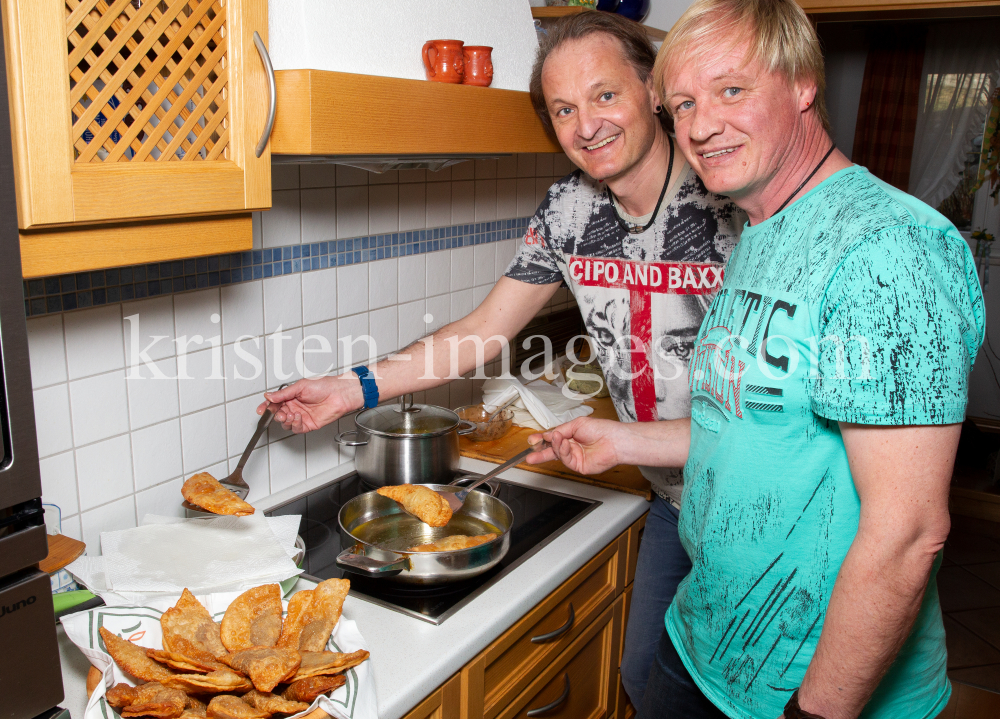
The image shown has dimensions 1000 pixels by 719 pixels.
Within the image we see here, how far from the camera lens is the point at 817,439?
97 centimetres

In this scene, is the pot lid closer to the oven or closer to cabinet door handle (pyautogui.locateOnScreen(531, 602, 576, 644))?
cabinet door handle (pyautogui.locateOnScreen(531, 602, 576, 644))

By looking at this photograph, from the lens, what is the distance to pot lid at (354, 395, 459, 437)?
1.79m

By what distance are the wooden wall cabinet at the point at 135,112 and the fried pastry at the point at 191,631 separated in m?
0.45

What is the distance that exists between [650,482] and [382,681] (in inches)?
34.5

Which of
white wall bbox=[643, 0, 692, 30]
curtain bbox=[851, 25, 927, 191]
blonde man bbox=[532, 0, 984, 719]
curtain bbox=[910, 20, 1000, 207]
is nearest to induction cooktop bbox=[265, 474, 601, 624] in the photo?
blonde man bbox=[532, 0, 984, 719]

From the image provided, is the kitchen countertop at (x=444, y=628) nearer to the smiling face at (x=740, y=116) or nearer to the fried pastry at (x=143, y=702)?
the fried pastry at (x=143, y=702)

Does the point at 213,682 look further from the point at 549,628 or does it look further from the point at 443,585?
the point at 549,628

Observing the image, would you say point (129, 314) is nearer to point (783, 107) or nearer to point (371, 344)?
point (371, 344)

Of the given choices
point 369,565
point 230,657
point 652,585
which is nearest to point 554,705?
point 652,585

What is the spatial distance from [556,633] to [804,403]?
29.1 inches

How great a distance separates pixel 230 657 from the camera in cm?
98

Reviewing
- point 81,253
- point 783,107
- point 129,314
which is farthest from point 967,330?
point 129,314

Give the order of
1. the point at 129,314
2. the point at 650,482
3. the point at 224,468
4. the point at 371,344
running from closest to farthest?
the point at 129,314 → the point at 224,468 → the point at 650,482 → the point at 371,344

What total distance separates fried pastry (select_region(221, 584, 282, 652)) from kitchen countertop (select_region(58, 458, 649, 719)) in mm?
160
